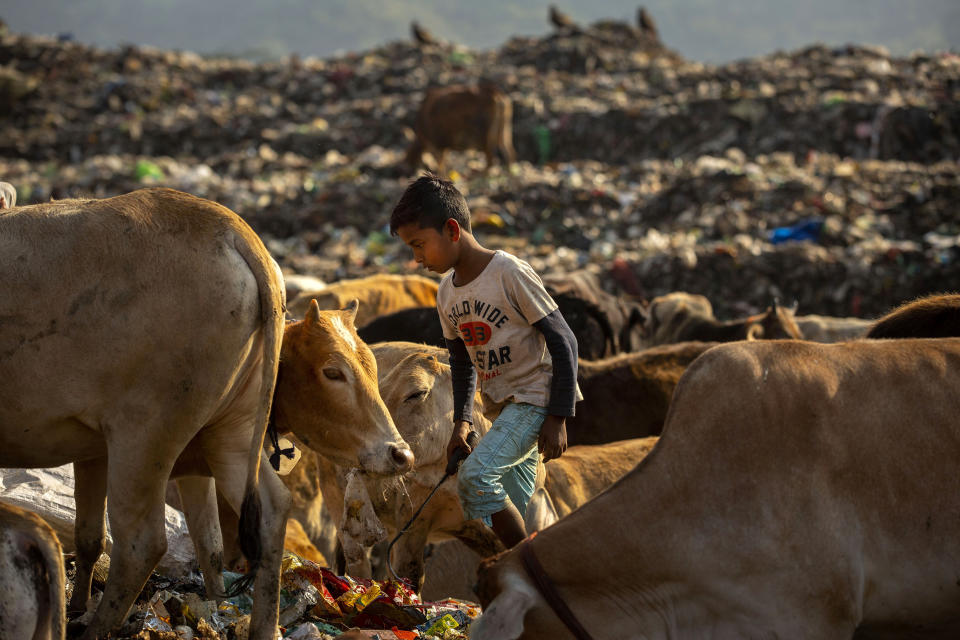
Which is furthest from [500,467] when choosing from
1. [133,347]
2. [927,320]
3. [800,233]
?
[800,233]

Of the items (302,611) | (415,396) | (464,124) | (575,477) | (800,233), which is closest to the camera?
(302,611)

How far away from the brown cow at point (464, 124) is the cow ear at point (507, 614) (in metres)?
18.2

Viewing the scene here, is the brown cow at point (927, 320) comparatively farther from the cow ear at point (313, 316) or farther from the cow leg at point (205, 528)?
the cow leg at point (205, 528)

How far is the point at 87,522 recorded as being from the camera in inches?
152

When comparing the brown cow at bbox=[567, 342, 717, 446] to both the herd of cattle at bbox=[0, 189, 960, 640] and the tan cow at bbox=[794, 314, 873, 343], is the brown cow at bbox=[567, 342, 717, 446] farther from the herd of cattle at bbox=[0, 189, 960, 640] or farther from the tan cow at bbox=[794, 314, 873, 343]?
the tan cow at bbox=[794, 314, 873, 343]

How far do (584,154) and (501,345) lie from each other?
19.1 m

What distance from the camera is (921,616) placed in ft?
9.93

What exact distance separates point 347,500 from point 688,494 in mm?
2118

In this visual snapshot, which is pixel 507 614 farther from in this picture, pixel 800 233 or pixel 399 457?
pixel 800 233

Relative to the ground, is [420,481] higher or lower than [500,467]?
lower

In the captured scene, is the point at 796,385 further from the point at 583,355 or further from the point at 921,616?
the point at 583,355

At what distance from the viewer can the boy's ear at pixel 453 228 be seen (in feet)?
12.8

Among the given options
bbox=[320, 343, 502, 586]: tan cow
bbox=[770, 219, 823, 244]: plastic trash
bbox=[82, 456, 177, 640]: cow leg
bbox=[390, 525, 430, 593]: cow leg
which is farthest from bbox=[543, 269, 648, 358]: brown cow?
bbox=[82, 456, 177, 640]: cow leg

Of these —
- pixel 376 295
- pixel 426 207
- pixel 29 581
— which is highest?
pixel 426 207
